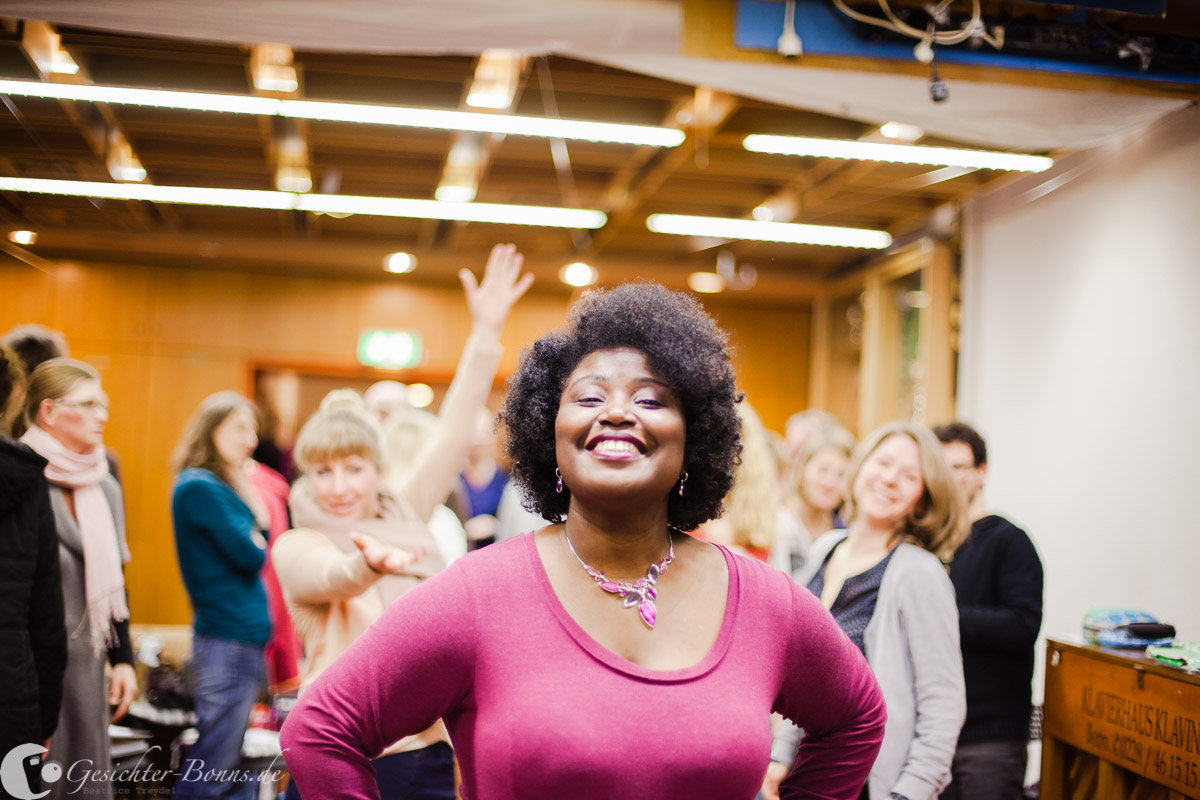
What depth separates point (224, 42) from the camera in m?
3.19

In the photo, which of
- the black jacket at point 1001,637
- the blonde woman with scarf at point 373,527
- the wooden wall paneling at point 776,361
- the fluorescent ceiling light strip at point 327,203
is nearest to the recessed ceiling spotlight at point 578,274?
the fluorescent ceiling light strip at point 327,203

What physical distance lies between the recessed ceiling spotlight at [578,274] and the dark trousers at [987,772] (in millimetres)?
6085

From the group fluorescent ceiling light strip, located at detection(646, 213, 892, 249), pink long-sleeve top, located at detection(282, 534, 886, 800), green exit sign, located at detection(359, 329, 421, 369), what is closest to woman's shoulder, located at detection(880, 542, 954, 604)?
pink long-sleeve top, located at detection(282, 534, 886, 800)

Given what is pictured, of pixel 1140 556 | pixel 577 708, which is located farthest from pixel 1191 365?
pixel 577 708

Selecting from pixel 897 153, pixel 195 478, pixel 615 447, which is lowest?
pixel 195 478

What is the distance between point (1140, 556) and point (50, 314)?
440cm

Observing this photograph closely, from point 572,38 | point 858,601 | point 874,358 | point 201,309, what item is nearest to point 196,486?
point 572,38

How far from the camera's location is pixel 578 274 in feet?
27.4

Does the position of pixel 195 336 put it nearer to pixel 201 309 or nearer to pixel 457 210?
pixel 201 309

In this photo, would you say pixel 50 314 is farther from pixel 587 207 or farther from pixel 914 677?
pixel 587 207

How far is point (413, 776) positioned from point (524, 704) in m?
1.12

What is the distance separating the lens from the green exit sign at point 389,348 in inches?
329

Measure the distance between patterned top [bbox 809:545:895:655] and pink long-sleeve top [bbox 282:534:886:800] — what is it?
3.46ft

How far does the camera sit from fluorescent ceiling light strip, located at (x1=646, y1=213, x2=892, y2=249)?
7.08 metres
